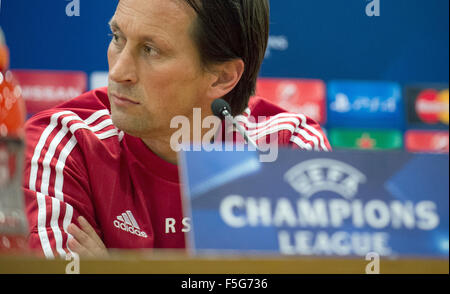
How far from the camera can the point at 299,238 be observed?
88 centimetres

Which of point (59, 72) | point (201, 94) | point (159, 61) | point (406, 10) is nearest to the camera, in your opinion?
point (159, 61)

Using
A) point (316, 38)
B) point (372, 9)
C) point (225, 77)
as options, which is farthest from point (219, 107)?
point (372, 9)

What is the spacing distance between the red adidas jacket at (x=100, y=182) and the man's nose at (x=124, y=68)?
15 centimetres

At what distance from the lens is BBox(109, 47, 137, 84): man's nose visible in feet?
4.68

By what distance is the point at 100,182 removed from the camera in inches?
57.1

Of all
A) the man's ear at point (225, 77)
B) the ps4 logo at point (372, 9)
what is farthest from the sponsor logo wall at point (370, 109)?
the man's ear at point (225, 77)

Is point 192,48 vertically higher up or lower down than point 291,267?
higher up

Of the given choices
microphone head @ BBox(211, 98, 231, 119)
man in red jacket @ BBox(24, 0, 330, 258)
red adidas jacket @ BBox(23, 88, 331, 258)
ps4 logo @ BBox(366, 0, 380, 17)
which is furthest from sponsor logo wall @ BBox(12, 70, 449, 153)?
microphone head @ BBox(211, 98, 231, 119)

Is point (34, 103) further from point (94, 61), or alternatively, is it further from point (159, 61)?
point (159, 61)

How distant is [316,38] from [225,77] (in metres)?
1.72

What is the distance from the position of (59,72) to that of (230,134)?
1.66m

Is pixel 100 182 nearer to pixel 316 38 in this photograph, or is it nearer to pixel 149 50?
pixel 149 50

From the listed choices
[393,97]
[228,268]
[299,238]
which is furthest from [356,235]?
[393,97]

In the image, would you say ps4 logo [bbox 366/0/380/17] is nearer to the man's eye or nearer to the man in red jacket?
the man in red jacket
